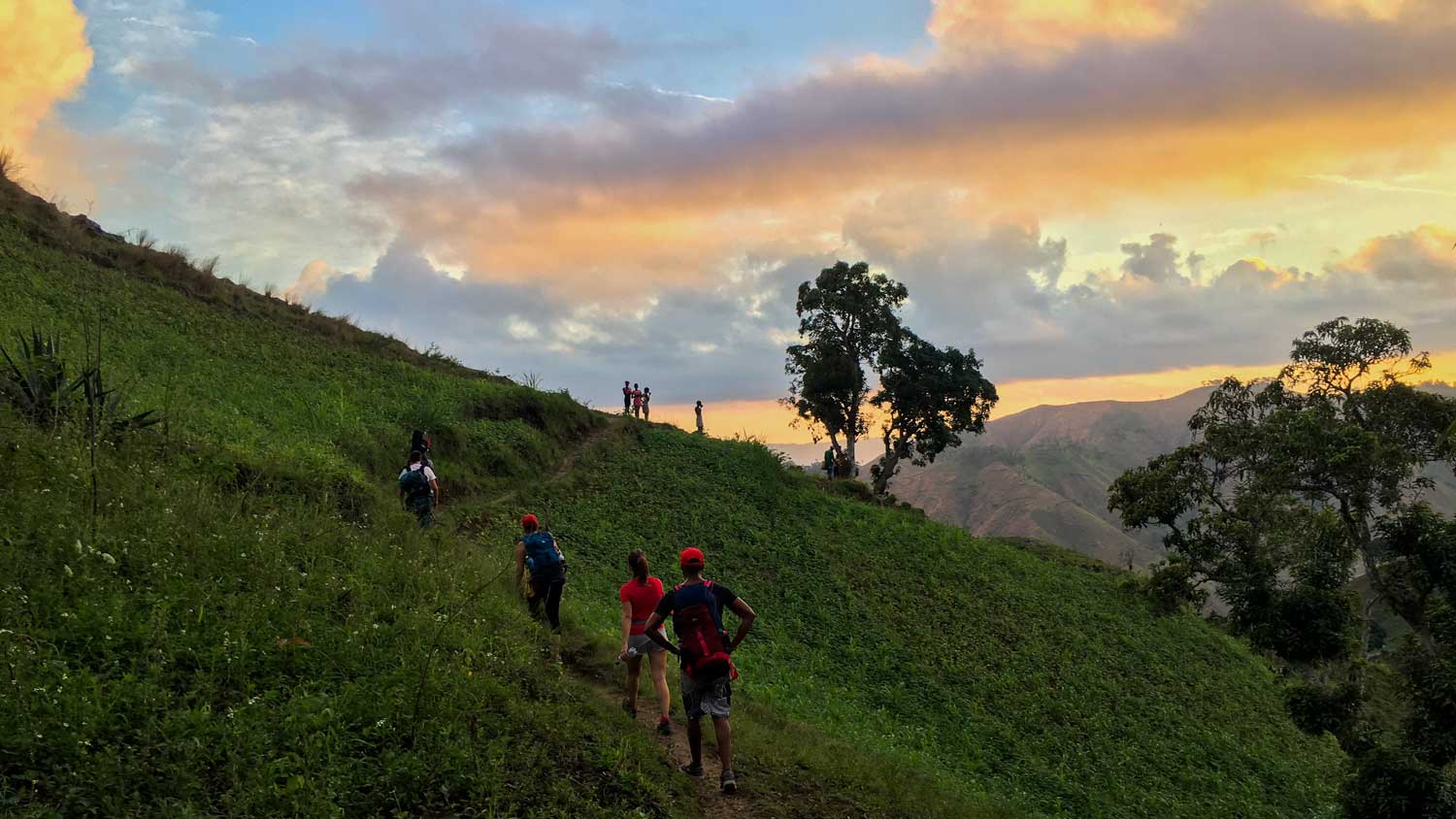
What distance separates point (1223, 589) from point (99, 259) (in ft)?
112

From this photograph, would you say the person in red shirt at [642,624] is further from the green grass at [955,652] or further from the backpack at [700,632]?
the green grass at [955,652]

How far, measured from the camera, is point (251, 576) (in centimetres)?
866

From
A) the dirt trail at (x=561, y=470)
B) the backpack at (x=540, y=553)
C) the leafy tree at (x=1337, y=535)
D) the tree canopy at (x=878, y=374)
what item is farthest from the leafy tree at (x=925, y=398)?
the backpack at (x=540, y=553)

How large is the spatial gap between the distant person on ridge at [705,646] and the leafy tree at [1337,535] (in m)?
11.0

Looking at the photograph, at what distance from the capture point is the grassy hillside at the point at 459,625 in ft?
21.3

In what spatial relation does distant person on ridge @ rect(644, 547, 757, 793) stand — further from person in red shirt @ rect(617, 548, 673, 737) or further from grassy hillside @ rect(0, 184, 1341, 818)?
person in red shirt @ rect(617, 548, 673, 737)

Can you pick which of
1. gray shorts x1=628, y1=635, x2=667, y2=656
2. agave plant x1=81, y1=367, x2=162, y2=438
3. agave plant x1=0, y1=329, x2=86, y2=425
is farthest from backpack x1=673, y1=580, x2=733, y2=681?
agave plant x1=0, y1=329, x2=86, y2=425

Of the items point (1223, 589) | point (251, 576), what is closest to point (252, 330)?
point (251, 576)

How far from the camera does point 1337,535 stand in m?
15.3

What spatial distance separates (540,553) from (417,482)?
395cm

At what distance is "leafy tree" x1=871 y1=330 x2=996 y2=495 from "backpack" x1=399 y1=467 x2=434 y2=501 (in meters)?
34.0

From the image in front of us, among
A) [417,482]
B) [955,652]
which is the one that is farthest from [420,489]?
[955,652]

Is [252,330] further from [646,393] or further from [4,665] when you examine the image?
[4,665]

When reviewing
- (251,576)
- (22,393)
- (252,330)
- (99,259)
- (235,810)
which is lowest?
(235,810)
